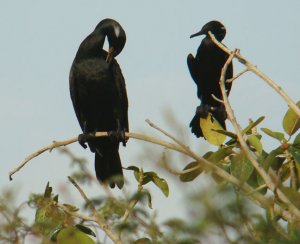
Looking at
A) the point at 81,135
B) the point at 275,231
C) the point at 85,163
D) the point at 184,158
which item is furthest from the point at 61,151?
the point at 81,135

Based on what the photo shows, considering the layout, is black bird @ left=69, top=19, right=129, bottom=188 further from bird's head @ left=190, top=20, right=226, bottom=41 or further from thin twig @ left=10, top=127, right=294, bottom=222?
thin twig @ left=10, top=127, right=294, bottom=222

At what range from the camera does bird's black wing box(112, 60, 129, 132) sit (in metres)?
6.39

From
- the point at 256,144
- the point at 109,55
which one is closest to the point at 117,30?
the point at 109,55

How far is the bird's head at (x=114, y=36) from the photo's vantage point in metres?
6.28

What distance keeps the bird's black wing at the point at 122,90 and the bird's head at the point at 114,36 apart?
138 millimetres

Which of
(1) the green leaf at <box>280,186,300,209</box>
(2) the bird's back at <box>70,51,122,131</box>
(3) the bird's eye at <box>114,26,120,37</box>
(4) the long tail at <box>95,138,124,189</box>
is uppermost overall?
(3) the bird's eye at <box>114,26,120,37</box>

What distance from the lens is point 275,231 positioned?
4.20 ft

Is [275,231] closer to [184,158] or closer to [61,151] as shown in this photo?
[184,158]

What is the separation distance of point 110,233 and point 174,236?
0.77m

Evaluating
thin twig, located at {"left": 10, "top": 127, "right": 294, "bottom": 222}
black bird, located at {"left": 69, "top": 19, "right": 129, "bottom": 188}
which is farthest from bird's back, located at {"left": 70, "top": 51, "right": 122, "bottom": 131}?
thin twig, located at {"left": 10, "top": 127, "right": 294, "bottom": 222}

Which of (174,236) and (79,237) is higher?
(174,236)

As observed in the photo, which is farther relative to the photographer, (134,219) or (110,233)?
(110,233)

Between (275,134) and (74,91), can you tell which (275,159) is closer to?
(275,134)

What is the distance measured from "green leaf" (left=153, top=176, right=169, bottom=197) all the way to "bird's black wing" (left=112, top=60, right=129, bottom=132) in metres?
3.32
